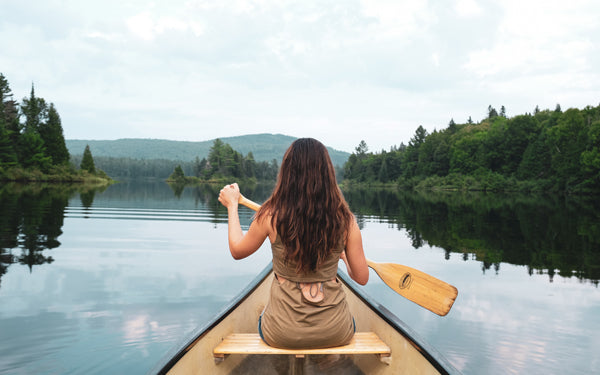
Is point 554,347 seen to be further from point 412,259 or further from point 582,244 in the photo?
point 582,244

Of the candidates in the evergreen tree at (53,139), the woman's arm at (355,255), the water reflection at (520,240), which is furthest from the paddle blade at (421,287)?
the evergreen tree at (53,139)

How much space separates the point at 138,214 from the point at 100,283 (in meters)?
10.9

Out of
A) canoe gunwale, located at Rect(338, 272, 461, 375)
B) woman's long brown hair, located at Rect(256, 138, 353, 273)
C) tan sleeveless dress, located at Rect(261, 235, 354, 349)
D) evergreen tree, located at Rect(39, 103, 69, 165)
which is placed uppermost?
evergreen tree, located at Rect(39, 103, 69, 165)

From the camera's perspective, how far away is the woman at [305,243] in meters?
Answer: 2.31

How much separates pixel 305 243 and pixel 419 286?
1963mm

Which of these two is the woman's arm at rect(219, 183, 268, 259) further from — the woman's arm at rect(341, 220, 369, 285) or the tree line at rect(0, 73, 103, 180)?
the tree line at rect(0, 73, 103, 180)

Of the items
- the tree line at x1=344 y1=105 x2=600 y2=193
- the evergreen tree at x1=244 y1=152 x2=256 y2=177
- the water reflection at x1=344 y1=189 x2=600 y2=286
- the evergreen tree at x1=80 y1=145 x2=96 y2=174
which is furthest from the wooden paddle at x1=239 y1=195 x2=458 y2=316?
the evergreen tree at x1=244 y1=152 x2=256 y2=177

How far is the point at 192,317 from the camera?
518 centimetres

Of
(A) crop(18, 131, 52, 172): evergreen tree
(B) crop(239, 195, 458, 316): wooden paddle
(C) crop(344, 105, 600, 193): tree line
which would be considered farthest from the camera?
(A) crop(18, 131, 52, 172): evergreen tree

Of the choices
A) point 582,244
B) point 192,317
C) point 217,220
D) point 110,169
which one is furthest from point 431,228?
point 110,169

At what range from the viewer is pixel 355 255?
8.22 ft

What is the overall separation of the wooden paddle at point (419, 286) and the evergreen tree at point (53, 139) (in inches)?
2345

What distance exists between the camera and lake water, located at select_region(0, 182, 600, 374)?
4195 mm

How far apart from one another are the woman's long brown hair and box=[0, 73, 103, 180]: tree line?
5236 cm
